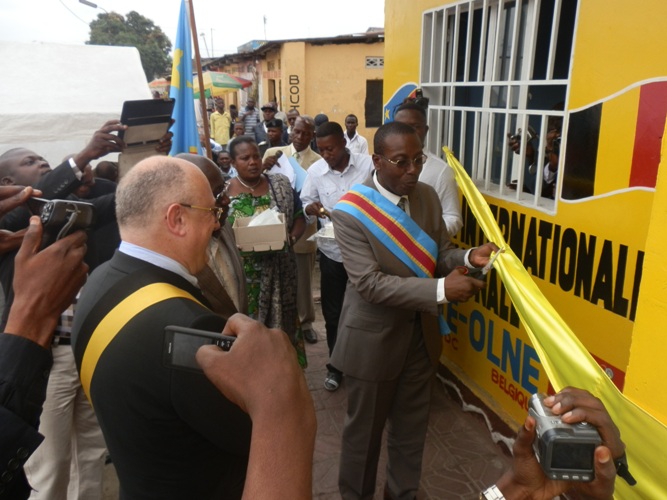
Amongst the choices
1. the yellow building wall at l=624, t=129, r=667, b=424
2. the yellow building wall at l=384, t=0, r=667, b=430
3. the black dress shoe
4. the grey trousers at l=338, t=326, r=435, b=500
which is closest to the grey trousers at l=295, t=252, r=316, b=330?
the black dress shoe

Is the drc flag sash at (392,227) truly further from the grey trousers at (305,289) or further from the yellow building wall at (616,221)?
the grey trousers at (305,289)

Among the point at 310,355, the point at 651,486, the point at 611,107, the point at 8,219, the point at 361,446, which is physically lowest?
the point at 310,355

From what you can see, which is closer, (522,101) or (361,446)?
(361,446)

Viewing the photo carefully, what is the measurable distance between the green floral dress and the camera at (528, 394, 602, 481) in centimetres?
307

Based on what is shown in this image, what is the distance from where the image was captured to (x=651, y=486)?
1446 millimetres

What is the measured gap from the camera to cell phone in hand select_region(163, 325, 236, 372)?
1.07m

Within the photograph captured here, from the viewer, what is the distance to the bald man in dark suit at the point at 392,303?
265 centimetres

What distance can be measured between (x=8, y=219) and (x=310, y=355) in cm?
316

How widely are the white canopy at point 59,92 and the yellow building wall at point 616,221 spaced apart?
5479mm

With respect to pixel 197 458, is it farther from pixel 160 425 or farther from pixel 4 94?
pixel 4 94

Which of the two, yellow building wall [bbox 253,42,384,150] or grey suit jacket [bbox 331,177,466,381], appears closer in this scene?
grey suit jacket [bbox 331,177,466,381]

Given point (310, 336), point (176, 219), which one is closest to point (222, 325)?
point (176, 219)

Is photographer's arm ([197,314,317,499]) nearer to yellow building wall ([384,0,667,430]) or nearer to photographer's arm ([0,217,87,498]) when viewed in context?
photographer's arm ([0,217,87,498])

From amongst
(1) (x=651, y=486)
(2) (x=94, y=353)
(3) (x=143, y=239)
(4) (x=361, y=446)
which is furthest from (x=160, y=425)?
(4) (x=361, y=446)
